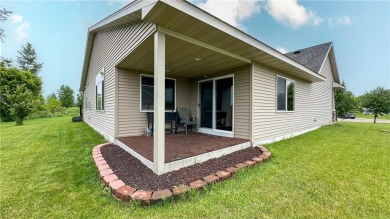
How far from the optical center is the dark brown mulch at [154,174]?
2.66 metres

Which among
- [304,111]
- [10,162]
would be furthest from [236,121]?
[10,162]

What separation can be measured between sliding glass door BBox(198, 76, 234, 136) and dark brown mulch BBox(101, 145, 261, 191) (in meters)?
1.82

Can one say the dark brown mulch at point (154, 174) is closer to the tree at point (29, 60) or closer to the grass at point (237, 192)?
the grass at point (237, 192)

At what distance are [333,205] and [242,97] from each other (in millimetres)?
3493

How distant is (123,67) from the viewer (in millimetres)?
5578

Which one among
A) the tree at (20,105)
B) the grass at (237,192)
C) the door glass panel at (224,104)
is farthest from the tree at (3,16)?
the door glass panel at (224,104)

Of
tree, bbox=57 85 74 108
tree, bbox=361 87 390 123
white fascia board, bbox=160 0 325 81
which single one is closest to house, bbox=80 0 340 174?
white fascia board, bbox=160 0 325 81

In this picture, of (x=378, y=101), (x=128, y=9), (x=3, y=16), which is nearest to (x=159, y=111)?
(x=128, y=9)

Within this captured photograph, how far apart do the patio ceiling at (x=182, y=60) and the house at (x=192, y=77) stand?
0.07ft

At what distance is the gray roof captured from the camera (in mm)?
10097

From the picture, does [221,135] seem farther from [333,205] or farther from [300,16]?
[300,16]

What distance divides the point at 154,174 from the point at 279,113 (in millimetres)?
5008

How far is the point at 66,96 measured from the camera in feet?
108

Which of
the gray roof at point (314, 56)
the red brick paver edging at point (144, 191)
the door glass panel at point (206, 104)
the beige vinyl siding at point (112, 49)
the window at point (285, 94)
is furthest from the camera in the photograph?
the gray roof at point (314, 56)
